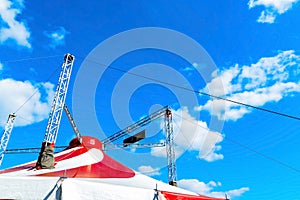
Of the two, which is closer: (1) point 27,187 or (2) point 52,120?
(1) point 27,187

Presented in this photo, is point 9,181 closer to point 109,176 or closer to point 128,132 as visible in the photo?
point 109,176

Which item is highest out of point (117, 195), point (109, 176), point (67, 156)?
point (67, 156)

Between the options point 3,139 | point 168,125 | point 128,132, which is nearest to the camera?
point 3,139

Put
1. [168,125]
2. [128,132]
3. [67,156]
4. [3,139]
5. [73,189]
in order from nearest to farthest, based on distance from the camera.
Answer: [73,189]
[67,156]
[3,139]
[168,125]
[128,132]

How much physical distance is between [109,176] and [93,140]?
8.36ft

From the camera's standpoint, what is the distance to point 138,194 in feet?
11.4

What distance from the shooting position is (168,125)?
17578 mm

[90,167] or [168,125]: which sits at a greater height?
[168,125]

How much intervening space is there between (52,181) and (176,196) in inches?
70.7

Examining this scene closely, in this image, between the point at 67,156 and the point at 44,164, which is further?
the point at 67,156

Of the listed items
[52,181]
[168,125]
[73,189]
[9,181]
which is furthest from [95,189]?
[168,125]

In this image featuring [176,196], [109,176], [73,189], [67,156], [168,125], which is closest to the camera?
[73,189]

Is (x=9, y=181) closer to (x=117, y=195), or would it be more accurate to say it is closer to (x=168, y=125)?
(x=117, y=195)

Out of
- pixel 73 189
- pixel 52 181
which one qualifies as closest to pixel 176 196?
pixel 73 189
